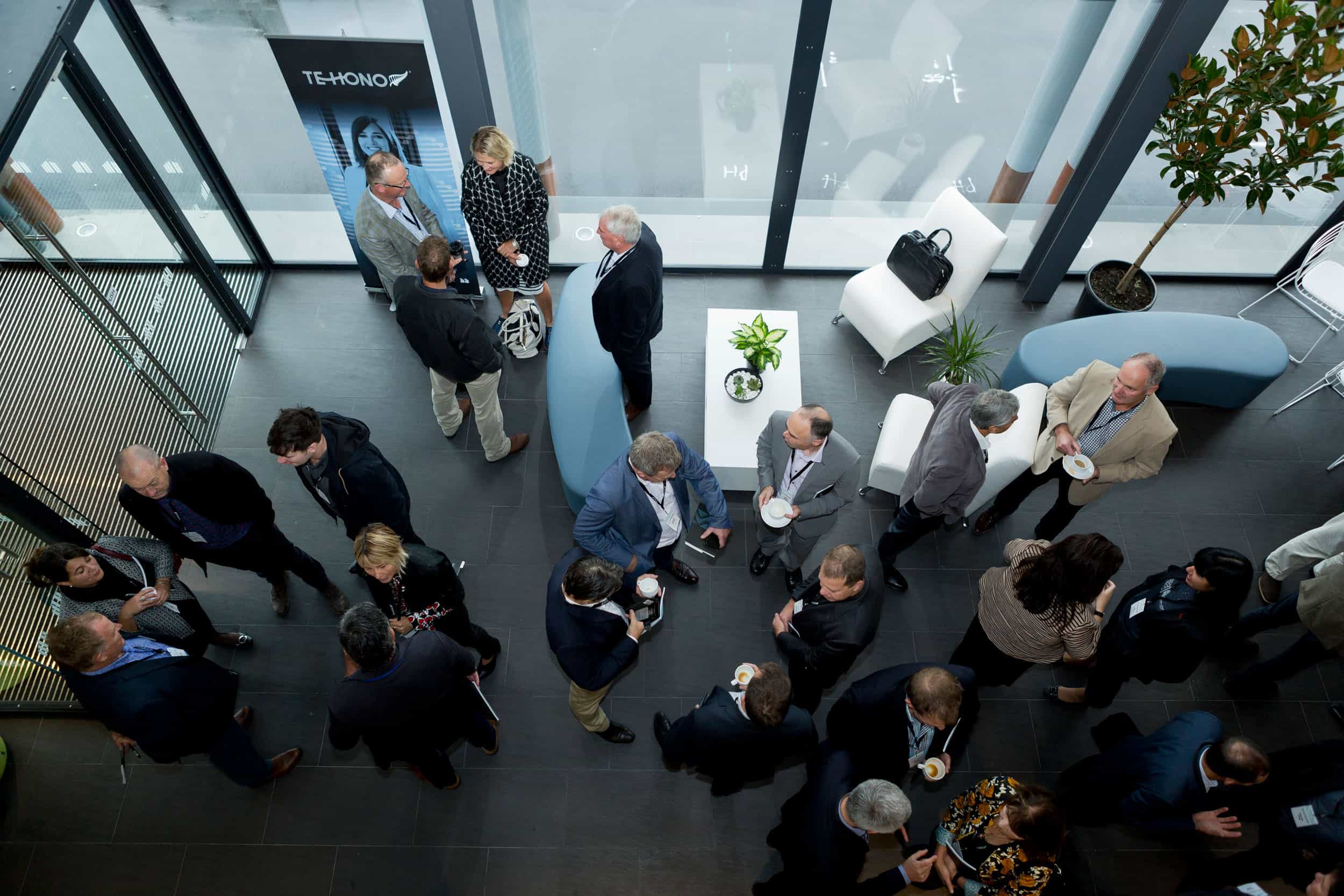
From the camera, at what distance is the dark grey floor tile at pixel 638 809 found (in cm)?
408

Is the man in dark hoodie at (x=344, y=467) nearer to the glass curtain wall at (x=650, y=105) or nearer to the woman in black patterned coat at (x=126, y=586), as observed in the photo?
the woman in black patterned coat at (x=126, y=586)

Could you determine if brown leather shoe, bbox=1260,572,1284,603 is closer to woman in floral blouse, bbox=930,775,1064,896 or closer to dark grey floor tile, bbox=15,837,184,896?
woman in floral blouse, bbox=930,775,1064,896

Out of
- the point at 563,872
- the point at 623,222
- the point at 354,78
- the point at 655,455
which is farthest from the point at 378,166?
the point at 563,872

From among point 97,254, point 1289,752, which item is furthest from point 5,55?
point 1289,752

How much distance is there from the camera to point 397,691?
10.6ft

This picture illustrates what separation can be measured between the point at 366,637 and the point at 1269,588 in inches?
201

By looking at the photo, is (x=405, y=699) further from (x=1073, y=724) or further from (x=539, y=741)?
(x=1073, y=724)

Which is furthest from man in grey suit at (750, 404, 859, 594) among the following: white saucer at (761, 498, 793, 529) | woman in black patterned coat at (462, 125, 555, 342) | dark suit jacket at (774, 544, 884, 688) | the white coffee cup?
woman in black patterned coat at (462, 125, 555, 342)

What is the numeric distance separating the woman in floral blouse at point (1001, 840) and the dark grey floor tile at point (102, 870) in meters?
3.55

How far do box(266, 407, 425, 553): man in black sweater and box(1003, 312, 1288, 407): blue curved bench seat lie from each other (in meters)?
4.06

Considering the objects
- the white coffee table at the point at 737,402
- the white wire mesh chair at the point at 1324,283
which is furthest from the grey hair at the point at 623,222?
the white wire mesh chair at the point at 1324,283

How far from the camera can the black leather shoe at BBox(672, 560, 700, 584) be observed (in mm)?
4812

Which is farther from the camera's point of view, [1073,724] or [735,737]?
[1073,724]

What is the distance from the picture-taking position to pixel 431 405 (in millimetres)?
5656
